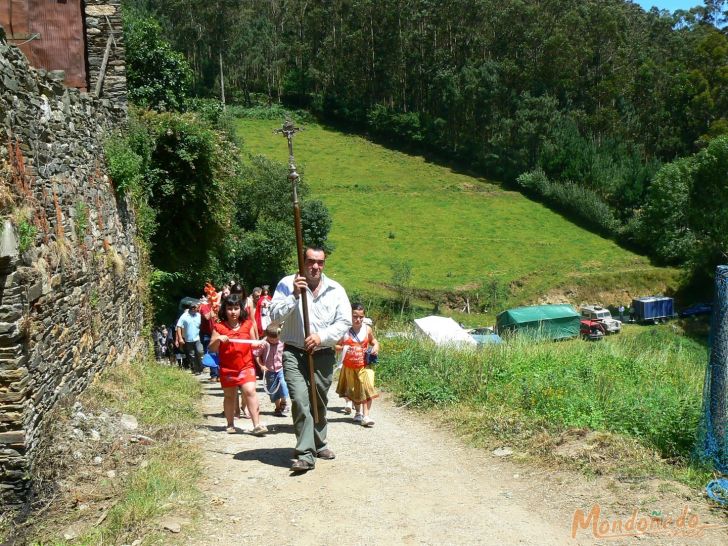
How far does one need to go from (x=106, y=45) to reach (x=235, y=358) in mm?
7301

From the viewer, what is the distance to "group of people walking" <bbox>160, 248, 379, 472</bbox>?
6.73 metres

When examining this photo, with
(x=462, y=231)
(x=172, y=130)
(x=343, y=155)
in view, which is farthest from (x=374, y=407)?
(x=343, y=155)

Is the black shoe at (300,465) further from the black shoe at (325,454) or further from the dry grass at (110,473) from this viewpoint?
the dry grass at (110,473)

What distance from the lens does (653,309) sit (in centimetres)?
4622

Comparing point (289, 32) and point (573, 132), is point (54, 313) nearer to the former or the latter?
point (573, 132)

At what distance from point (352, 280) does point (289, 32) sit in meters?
50.6

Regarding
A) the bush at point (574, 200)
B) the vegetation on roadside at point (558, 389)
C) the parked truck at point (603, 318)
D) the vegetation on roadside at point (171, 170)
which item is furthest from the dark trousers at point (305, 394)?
the bush at point (574, 200)

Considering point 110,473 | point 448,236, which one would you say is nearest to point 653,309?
point 448,236

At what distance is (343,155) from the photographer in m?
68.2

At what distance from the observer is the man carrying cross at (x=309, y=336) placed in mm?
6664

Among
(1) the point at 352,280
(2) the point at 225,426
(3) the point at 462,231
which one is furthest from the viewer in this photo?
(3) the point at 462,231

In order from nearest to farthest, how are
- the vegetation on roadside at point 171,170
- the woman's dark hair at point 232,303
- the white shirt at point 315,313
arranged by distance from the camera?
the white shirt at point 315,313 → the woman's dark hair at point 232,303 → the vegetation on roadside at point 171,170

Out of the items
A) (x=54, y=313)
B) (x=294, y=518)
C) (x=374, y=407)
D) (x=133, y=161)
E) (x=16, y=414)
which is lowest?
(x=374, y=407)

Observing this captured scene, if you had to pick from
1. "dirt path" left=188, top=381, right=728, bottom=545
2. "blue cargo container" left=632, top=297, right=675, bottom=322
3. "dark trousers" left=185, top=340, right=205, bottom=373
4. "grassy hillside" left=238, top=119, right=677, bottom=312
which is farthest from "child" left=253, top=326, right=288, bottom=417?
"blue cargo container" left=632, top=297, right=675, bottom=322
